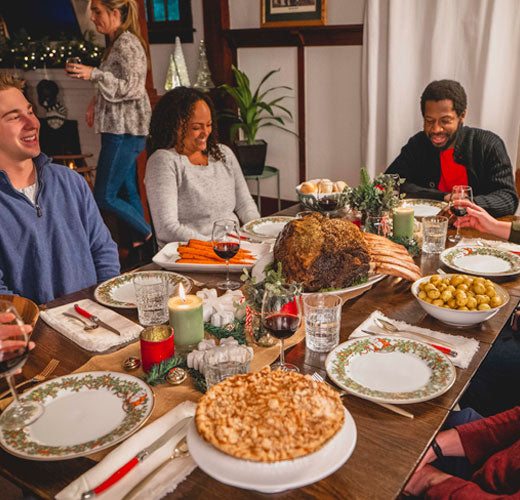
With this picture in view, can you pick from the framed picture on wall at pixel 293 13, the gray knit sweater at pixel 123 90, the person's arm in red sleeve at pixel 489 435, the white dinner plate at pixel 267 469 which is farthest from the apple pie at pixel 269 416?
the framed picture on wall at pixel 293 13

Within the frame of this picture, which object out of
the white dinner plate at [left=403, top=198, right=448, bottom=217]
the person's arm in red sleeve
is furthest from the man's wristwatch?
the white dinner plate at [left=403, top=198, right=448, bottom=217]

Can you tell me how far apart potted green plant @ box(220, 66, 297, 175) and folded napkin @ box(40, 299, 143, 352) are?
9.06 feet

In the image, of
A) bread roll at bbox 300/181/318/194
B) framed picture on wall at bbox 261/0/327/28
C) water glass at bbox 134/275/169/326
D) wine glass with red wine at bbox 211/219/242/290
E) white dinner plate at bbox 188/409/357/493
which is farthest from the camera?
framed picture on wall at bbox 261/0/327/28

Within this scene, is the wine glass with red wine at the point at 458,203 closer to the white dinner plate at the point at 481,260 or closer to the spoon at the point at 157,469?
the white dinner plate at the point at 481,260


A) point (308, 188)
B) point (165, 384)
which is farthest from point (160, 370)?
point (308, 188)

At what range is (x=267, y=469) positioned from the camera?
2.46 ft

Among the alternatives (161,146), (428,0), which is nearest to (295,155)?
(428,0)

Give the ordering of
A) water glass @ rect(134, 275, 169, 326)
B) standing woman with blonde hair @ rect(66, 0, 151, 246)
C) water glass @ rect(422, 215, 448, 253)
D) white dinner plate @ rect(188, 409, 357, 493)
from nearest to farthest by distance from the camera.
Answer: white dinner plate @ rect(188, 409, 357, 493) < water glass @ rect(134, 275, 169, 326) < water glass @ rect(422, 215, 448, 253) < standing woman with blonde hair @ rect(66, 0, 151, 246)

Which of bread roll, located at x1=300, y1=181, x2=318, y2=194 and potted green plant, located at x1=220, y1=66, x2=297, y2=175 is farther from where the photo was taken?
potted green plant, located at x1=220, y1=66, x2=297, y2=175

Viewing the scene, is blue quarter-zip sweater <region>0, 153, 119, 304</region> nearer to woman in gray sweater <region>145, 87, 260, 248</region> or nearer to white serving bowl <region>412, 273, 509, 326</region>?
woman in gray sweater <region>145, 87, 260, 248</region>

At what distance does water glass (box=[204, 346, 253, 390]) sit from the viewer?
1031mm

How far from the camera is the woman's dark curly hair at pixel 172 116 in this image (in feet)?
7.77

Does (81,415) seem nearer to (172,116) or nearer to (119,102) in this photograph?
(172,116)

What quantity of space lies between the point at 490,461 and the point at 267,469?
2.29 ft
